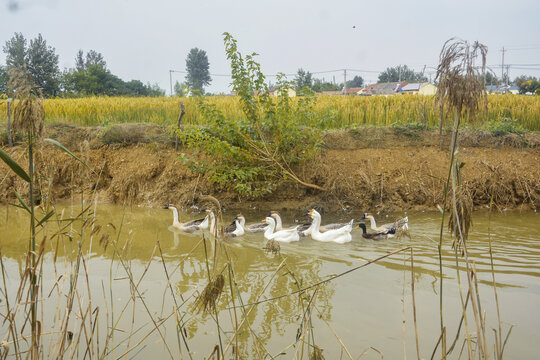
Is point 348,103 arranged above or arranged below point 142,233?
above

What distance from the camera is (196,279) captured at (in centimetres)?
669

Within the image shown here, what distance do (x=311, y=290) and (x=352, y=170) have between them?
22.3 feet

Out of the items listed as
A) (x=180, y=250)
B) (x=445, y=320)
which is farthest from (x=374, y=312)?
(x=180, y=250)

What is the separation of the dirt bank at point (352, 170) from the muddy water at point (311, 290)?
186cm

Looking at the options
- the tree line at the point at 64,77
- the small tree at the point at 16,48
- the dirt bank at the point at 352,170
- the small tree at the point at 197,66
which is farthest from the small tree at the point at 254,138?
the small tree at the point at 197,66

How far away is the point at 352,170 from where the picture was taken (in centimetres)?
1232

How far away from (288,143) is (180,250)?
13.9 feet

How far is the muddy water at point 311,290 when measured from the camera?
175 inches

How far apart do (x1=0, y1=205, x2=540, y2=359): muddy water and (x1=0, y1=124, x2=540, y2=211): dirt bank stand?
186 centimetres

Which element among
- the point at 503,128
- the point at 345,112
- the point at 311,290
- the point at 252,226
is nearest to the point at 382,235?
the point at 252,226

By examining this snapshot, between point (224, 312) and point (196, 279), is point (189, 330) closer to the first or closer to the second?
point (224, 312)

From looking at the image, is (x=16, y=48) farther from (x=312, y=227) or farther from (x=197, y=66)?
(x=312, y=227)

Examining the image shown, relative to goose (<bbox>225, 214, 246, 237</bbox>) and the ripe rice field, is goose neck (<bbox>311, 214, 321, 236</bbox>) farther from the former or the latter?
the ripe rice field

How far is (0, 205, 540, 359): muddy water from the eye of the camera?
4.45 meters
